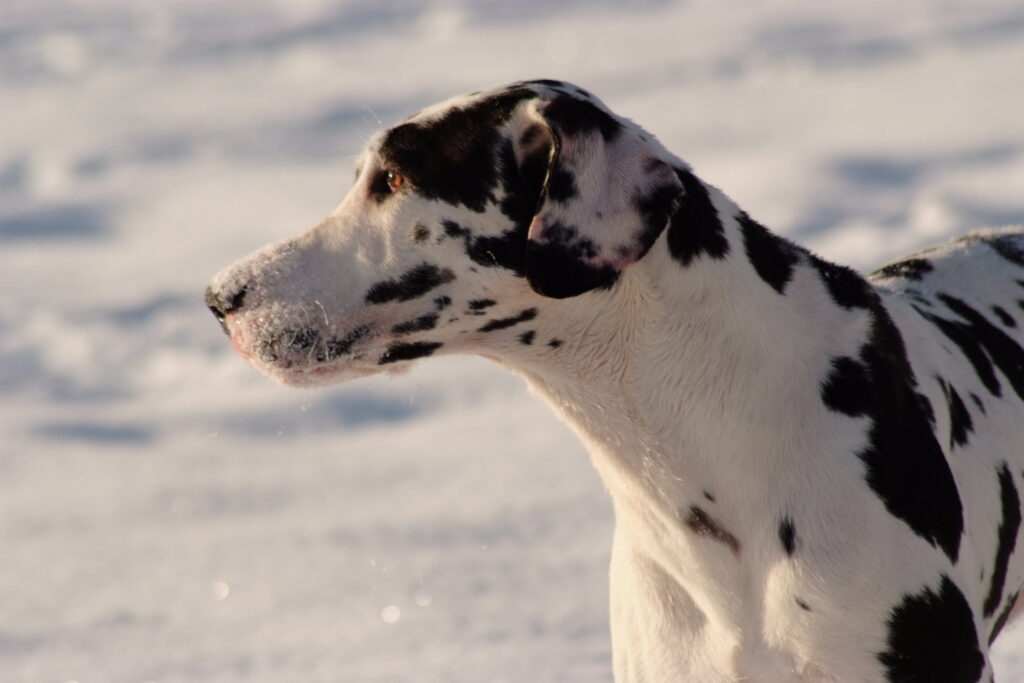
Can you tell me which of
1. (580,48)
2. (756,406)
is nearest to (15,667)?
(756,406)

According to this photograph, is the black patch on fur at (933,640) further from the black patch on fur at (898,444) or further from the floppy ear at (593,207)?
the floppy ear at (593,207)

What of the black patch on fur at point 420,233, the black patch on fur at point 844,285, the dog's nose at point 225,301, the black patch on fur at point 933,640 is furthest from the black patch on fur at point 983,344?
the dog's nose at point 225,301

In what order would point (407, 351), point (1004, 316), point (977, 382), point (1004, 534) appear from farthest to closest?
point (1004, 316), point (977, 382), point (1004, 534), point (407, 351)

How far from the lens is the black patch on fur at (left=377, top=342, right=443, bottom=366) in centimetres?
326

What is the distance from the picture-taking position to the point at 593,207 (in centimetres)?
296

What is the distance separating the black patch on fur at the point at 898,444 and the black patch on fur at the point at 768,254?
21 cm

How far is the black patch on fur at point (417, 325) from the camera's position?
3.22 m

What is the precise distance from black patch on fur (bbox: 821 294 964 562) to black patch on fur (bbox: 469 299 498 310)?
0.69 meters

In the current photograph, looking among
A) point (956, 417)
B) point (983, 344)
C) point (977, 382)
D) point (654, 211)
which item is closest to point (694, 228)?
point (654, 211)

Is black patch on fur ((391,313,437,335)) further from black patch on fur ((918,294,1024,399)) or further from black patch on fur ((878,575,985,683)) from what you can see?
black patch on fur ((918,294,1024,399))

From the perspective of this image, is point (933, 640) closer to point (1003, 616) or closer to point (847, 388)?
point (847, 388)

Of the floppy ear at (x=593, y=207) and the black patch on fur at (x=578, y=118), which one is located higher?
the black patch on fur at (x=578, y=118)

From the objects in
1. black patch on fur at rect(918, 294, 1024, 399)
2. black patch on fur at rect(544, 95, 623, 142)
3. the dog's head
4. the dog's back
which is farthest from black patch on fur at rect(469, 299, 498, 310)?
black patch on fur at rect(918, 294, 1024, 399)

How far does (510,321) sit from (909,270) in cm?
141
